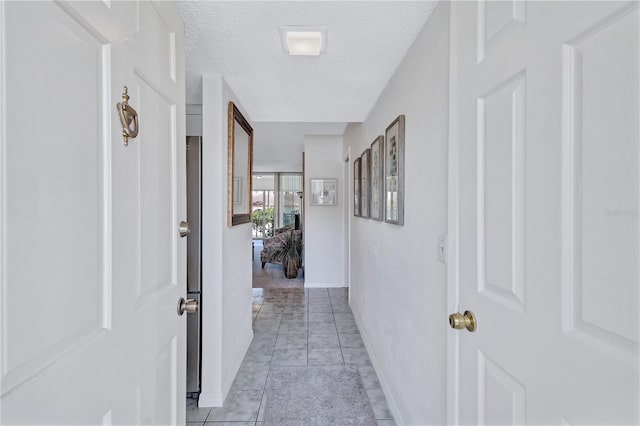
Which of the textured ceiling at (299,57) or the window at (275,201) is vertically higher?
the textured ceiling at (299,57)

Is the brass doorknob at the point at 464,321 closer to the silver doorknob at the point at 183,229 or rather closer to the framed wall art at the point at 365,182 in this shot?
the silver doorknob at the point at 183,229

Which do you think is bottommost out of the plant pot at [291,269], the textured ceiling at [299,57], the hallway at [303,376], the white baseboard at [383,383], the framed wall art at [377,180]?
the hallway at [303,376]

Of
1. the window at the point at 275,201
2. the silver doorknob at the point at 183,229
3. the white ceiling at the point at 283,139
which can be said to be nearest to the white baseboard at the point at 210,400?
the silver doorknob at the point at 183,229

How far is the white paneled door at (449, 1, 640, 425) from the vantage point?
0.54 meters

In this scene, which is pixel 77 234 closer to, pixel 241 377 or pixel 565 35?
pixel 565 35

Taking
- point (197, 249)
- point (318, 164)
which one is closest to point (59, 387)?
point (197, 249)

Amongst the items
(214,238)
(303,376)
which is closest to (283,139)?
(214,238)

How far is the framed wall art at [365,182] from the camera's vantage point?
9.67 ft

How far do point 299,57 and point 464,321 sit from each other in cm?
156

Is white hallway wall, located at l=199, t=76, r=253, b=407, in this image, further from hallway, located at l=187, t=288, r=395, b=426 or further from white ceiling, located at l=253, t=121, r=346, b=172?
white ceiling, located at l=253, t=121, r=346, b=172

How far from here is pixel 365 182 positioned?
310 cm

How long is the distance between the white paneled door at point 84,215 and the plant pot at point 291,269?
485 cm

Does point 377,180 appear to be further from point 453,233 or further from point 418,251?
point 453,233

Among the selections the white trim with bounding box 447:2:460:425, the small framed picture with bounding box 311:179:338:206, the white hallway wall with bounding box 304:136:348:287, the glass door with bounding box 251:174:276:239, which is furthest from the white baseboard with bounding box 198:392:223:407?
the glass door with bounding box 251:174:276:239
